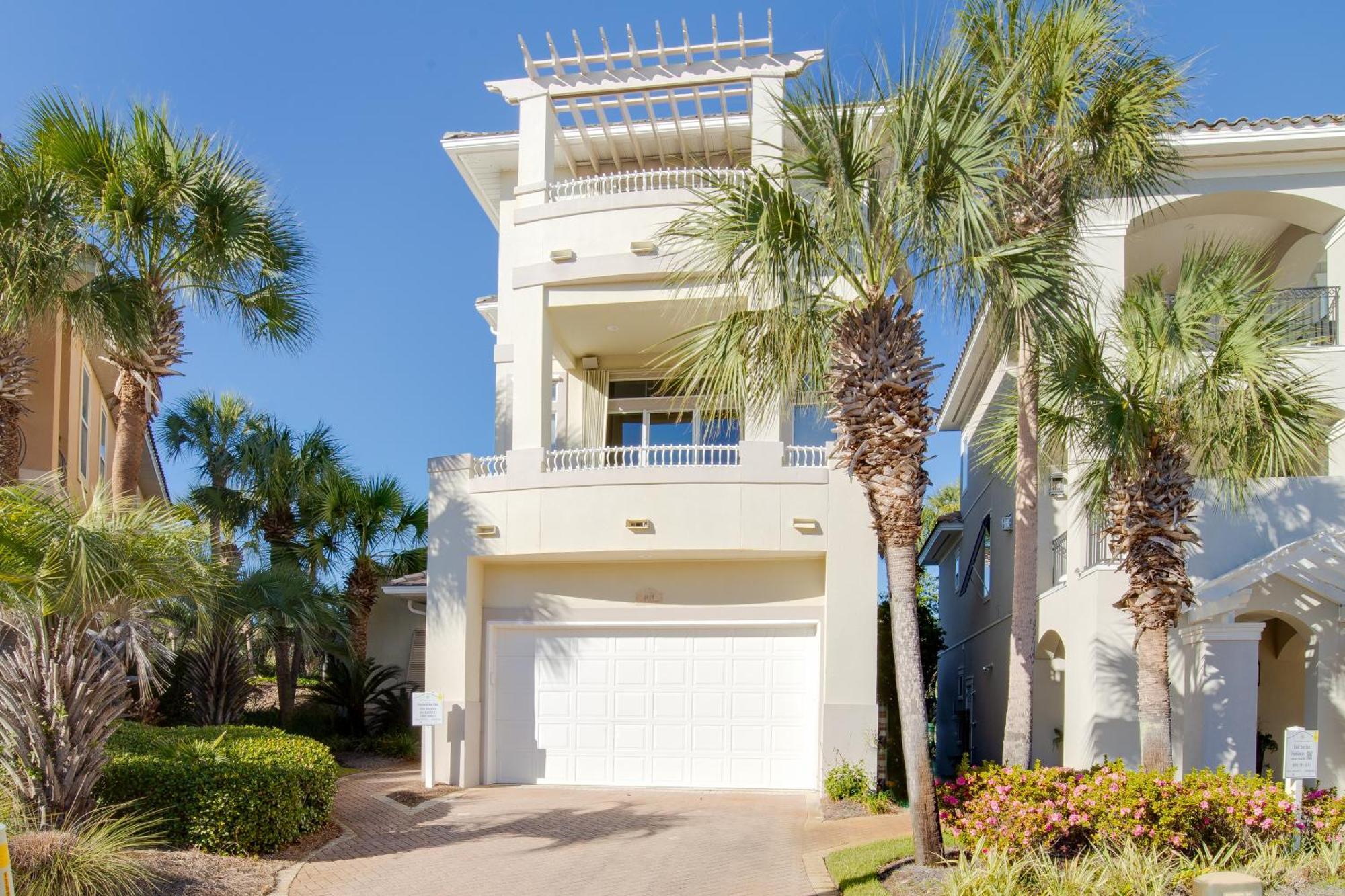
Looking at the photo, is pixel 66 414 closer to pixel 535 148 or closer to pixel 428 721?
pixel 535 148

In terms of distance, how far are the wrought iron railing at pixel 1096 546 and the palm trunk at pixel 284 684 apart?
44.1 feet

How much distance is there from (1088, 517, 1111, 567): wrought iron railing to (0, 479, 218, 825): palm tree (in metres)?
10.7

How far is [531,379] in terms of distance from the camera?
16.9 metres

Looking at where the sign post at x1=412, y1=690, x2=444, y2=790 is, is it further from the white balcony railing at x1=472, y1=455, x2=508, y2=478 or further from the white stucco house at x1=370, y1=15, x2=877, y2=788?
the white balcony railing at x1=472, y1=455, x2=508, y2=478

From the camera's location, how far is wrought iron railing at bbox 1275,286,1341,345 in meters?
16.2

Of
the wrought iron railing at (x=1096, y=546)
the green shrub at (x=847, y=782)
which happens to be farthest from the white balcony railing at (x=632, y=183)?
the green shrub at (x=847, y=782)

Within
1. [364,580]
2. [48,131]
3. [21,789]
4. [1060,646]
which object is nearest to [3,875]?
[21,789]

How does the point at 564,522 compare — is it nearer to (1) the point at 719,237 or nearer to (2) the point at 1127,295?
(1) the point at 719,237

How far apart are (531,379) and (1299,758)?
10759 millimetres

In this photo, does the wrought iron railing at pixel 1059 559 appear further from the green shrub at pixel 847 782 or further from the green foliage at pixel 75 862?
the green foliage at pixel 75 862

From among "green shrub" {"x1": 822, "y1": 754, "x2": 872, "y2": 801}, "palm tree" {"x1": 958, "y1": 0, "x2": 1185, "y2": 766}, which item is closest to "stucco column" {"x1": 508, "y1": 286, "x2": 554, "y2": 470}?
"green shrub" {"x1": 822, "y1": 754, "x2": 872, "y2": 801}

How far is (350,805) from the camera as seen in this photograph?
552 inches

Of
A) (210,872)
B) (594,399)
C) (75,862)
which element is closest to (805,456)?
(594,399)

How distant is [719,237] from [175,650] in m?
11.2
